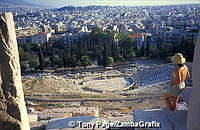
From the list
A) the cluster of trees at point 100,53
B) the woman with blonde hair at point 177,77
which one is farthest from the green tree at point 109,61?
Answer: the woman with blonde hair at point 177,77

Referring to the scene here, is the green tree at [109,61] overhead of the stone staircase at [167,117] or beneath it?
beneath

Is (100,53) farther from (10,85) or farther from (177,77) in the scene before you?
(10,85)

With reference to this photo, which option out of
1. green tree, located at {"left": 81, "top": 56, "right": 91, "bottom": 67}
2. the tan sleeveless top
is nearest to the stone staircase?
the tan sleeveless top

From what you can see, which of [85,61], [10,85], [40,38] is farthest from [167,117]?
[40,38]

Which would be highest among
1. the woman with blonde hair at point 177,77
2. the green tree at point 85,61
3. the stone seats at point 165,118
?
the woman with blonde hair at point 177,77

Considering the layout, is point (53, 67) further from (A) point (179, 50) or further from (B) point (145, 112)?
(B) point (145, 112)

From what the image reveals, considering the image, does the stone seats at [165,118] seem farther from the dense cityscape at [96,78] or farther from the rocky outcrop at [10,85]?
the rocky outcrop at [10,85]
